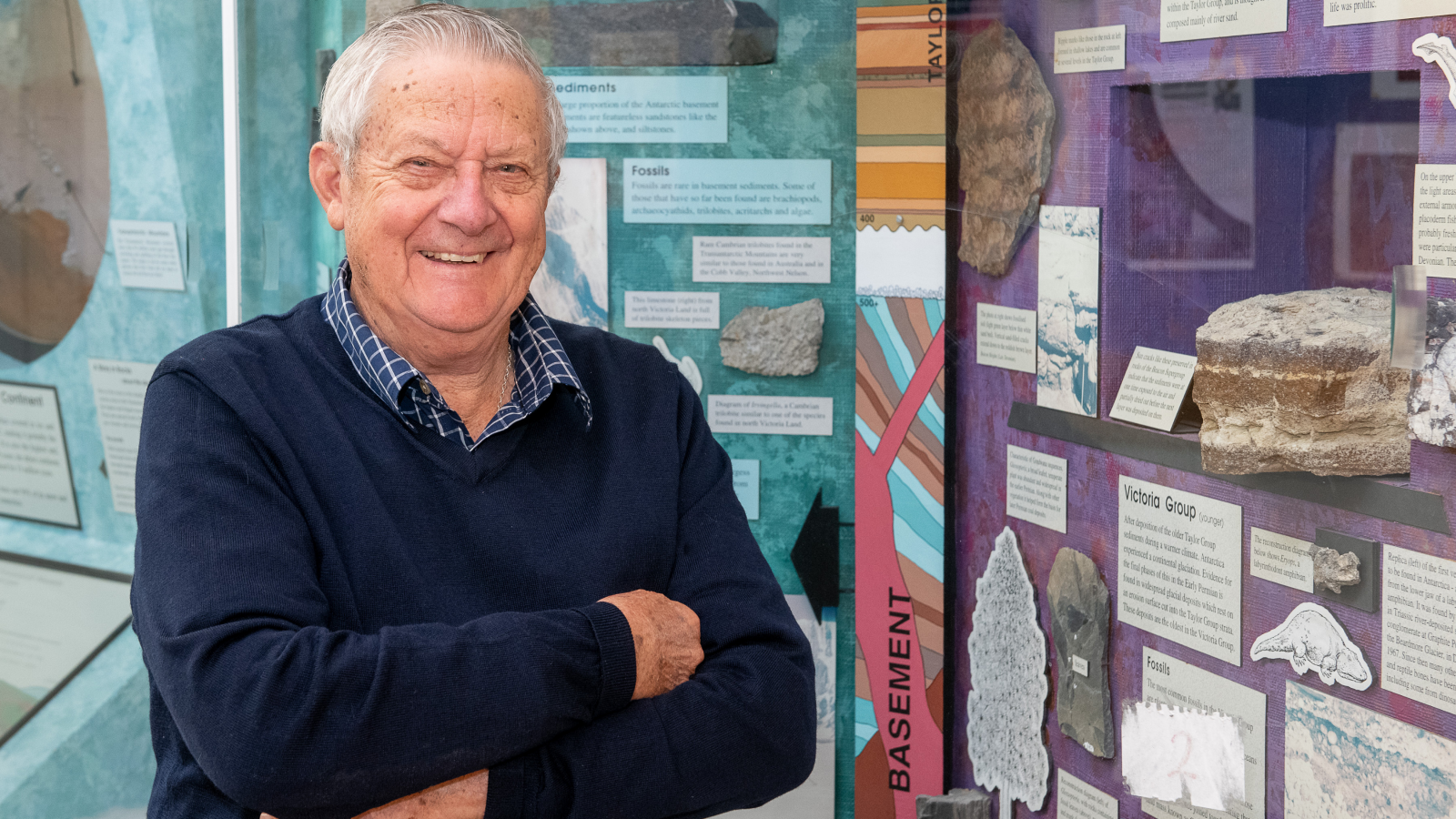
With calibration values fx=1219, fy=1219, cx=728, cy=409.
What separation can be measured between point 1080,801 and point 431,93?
1.59 meters

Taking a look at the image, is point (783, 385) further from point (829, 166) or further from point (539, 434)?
point (539, 434)

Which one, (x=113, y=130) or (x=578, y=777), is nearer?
(x=578, y=777)

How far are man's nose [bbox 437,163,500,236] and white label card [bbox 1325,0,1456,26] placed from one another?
1.09 meters

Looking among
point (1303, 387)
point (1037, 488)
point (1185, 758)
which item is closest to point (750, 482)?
point (1037, 488)

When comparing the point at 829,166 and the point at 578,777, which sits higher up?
the point at 829,166

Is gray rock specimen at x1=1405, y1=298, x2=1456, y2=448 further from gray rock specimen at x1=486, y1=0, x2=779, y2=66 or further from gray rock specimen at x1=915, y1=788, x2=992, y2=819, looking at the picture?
gray rock specimen at x1=486, y1=0, x2=779, y2=66

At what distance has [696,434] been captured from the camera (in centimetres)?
149

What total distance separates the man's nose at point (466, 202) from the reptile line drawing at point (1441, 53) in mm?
1114

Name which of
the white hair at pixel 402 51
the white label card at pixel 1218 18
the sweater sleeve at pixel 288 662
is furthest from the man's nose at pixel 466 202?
the white label card at pixel 1218 18

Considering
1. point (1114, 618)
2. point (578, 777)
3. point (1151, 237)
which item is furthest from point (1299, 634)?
point (578, 777)

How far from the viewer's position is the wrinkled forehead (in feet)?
4.29

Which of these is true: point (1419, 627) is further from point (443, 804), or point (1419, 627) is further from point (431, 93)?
point (431, 93)

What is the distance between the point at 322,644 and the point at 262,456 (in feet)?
0.72

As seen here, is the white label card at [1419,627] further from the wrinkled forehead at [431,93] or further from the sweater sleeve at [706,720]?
the wrinkled forehead at [431,93]
